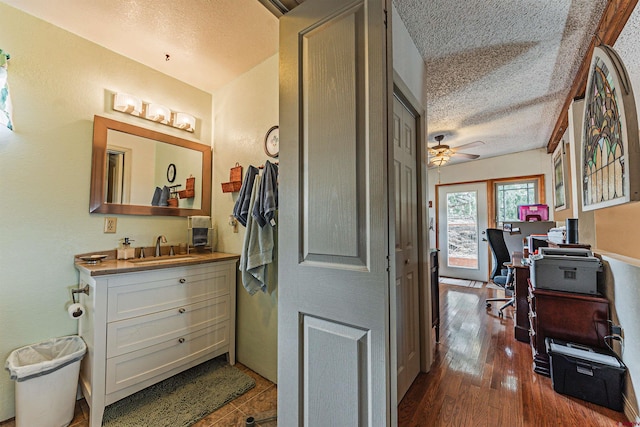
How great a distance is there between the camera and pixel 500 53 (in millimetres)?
1990

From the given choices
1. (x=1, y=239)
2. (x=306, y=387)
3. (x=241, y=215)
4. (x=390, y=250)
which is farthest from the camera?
(x=241, y=215)

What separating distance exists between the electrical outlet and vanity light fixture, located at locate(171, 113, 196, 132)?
37.3 inches

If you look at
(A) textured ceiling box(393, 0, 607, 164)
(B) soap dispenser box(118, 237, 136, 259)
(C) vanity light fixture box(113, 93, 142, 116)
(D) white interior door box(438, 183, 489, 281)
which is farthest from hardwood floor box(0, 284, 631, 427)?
(D) white interior door box(438, 183, 489, 281)

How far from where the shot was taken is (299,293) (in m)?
1.06

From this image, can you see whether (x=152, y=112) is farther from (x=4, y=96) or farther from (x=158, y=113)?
(x=4, y=96)

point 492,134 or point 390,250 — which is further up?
point 492,134

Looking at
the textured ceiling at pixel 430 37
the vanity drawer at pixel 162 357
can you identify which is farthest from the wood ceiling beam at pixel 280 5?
the vanity drawer at pixel 162 357

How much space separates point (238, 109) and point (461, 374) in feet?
9.32

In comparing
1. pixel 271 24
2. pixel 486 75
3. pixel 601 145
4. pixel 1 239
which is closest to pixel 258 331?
pixel 1 239

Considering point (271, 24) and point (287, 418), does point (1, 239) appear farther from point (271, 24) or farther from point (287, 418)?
point (271, 24)

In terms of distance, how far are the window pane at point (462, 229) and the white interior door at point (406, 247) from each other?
3.81 m

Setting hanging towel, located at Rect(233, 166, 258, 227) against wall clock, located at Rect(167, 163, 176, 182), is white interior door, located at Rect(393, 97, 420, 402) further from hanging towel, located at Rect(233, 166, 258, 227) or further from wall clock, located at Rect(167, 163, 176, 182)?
wall clock, located at Rect(167, 163, 176, 182)

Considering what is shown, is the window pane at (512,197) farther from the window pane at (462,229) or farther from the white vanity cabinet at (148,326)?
the white vanity cabinet at (148,326)

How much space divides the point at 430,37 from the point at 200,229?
237cm
